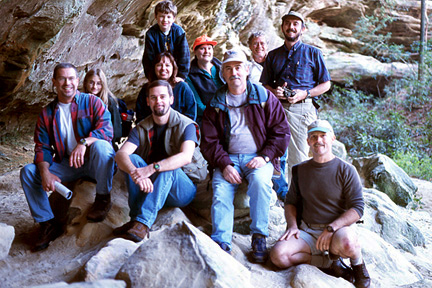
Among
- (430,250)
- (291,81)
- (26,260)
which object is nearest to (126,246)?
(26,260)

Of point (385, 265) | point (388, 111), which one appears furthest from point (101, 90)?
point (388, 111)

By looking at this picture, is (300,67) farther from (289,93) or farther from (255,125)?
(255,125)

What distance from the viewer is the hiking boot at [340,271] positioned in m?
3.22

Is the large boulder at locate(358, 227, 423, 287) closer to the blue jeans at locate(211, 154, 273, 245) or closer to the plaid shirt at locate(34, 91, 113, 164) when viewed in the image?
the blue jeans at locate(211, 154, 273, 245)

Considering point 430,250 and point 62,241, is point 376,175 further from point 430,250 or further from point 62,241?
point 62,241

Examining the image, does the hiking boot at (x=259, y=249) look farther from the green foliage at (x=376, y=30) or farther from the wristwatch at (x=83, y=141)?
the green foliage at (x=376, y=30)

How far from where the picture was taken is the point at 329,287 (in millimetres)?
3002

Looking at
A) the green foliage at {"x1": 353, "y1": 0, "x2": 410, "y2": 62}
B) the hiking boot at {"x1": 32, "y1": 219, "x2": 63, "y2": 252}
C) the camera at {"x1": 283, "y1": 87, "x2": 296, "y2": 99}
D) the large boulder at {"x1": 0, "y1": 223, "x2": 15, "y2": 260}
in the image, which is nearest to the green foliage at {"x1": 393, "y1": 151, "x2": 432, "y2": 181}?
the green foliage at {"x1": 353, "y1": 0, "x2": 410, "y2": 62}

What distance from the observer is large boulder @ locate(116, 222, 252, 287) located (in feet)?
7.80

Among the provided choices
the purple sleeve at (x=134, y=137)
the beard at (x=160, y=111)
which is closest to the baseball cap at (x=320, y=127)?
the beard at (x=160, y=111)

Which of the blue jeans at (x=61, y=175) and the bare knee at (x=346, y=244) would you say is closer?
the bare knee at (x=346, y=244)

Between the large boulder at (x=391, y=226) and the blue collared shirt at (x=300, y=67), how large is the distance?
1.89 m

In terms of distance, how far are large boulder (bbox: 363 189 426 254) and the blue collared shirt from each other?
1.89 meters

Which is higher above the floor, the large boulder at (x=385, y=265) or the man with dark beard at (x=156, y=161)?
the man with dark beard at (x=156, y=161)
